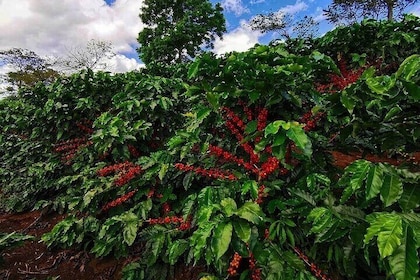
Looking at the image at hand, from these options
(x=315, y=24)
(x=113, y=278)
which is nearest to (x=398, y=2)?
(x=315, y=24)

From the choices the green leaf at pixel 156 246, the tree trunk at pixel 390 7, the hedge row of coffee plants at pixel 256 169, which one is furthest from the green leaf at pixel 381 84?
the tree trunk at pixel 390 7

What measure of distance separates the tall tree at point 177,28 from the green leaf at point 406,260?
16.5m

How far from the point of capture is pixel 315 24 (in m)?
15.8

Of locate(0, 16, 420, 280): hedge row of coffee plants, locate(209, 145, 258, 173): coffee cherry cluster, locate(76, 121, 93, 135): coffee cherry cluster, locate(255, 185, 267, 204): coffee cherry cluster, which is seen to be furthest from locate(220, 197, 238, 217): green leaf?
locate(76, 121, 93, 135): coffee cherry cluster

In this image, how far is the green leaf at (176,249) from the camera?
1.62 m

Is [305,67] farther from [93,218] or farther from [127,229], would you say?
[93,218]

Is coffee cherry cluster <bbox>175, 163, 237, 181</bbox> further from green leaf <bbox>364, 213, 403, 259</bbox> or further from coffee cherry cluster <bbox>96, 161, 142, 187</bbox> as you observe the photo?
green leaf <bbox>364, 213, 403, 259</bbox>

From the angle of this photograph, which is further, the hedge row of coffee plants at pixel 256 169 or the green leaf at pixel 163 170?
the green leaf at pixel 163 170

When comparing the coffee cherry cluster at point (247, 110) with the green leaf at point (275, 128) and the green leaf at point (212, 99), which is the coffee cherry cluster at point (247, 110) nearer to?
the green leaf at point (212, 99)

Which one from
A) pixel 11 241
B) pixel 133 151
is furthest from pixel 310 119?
pixel 11 241

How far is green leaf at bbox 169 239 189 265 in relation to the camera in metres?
1.62

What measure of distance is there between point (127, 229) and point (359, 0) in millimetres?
16858

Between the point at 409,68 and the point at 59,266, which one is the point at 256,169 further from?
the point at 59,266

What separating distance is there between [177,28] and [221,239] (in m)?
16.8
